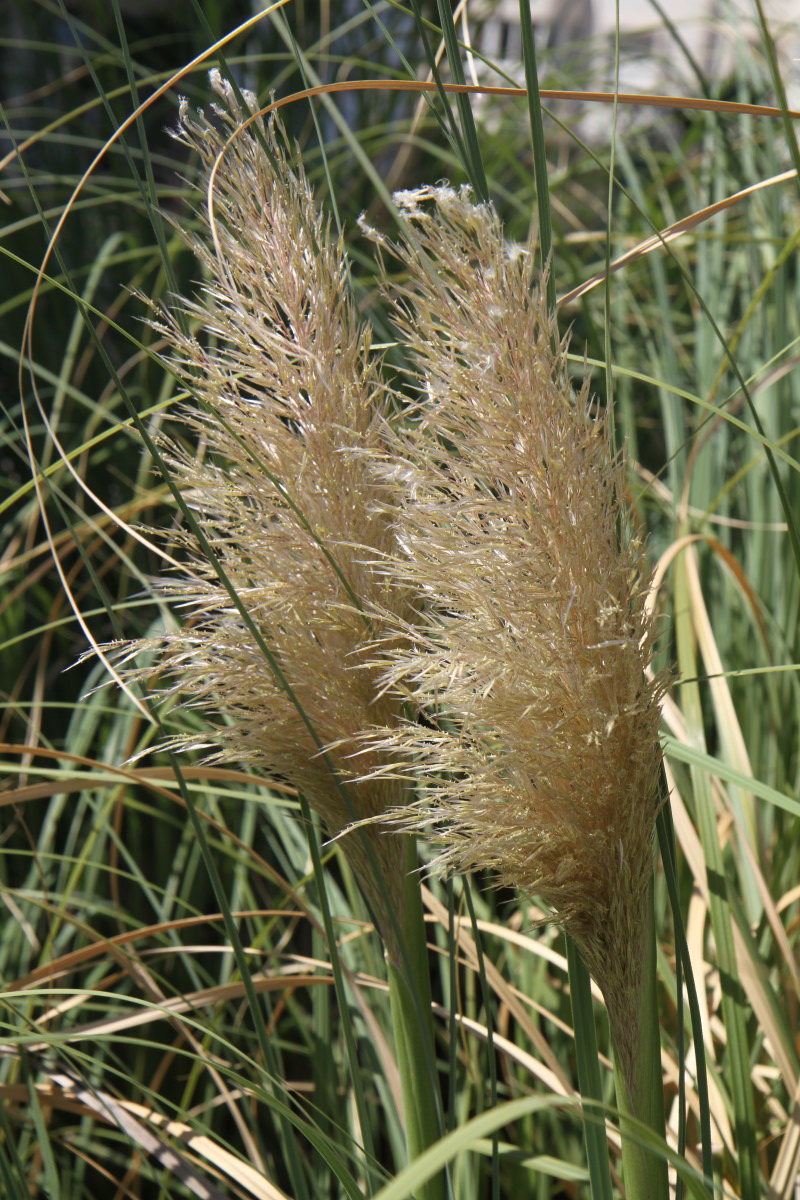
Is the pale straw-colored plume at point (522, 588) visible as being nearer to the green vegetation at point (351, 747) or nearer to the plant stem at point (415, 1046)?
the green vegetation at point (351, 747)

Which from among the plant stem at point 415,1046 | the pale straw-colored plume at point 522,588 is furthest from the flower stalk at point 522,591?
the plant stem at point 415,1046

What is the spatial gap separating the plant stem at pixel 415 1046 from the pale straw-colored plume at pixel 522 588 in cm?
15

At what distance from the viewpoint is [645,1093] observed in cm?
58

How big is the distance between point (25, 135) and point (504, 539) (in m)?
2.11

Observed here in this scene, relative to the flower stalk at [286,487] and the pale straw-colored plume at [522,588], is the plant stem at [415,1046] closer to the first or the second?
the flower stalk at [286,487]

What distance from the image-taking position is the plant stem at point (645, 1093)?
58 centimetres

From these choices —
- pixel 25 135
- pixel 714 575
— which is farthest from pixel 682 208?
pixel 25 135

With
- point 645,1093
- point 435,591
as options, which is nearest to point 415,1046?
point 645,1093

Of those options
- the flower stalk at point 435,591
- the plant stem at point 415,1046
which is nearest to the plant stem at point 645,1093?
the flower stalk at point 435,591

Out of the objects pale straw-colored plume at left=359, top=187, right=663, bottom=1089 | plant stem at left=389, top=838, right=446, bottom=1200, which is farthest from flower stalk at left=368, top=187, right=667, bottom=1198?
plant stem at left=389, top=838, right=446, bottom=1200

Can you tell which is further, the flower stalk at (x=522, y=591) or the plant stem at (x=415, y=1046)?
the plant stem at (x=415, y=1046)

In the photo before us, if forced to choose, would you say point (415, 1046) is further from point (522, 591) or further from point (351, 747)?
point (522, 591)

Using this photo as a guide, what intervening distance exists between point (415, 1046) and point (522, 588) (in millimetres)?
333

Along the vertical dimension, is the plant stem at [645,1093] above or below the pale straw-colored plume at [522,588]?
below
